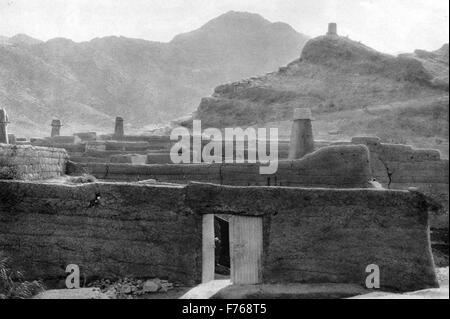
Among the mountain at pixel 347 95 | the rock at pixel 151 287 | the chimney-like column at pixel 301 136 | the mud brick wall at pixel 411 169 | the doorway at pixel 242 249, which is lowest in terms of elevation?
the rock at pixel 151 287

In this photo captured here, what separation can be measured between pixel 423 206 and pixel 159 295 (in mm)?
4649

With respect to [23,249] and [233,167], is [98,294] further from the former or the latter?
[233,167]

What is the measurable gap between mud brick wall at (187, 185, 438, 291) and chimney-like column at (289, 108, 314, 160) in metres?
7.40

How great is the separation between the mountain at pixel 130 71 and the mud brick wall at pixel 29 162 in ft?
123

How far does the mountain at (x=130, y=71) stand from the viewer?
68125 millimetres

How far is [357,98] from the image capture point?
4684 centimetres

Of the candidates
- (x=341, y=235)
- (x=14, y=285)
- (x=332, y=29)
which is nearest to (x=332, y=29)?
(x=332, y=29)

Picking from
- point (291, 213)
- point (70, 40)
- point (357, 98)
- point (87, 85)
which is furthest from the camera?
point (70, 40)

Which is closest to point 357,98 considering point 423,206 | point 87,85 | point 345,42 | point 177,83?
point 345,42

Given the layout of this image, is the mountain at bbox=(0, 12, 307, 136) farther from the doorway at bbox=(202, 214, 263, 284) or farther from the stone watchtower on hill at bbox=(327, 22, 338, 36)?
the doorway at bbox=(202, 214, 263, 284)

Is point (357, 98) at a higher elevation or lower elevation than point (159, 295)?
higher

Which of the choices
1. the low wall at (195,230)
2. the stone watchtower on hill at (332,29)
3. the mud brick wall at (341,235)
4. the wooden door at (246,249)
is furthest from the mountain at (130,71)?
the mud brick wall at (341,235)

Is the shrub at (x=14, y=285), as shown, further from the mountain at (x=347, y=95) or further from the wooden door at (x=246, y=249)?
the mountain at (x=347, y=95)

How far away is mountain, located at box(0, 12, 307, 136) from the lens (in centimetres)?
6812
